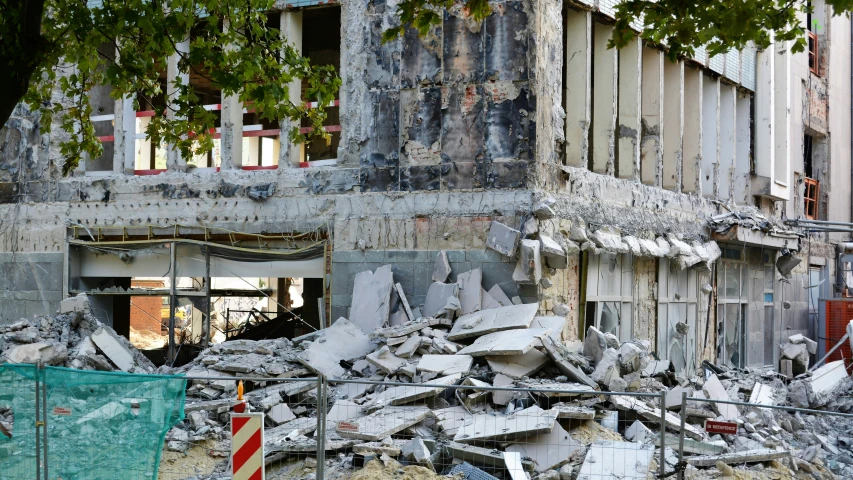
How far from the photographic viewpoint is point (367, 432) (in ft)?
34.3

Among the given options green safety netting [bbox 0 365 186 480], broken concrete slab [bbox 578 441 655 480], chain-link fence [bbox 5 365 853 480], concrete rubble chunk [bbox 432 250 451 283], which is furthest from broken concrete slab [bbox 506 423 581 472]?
concrete rubble chunk [bbox 432 250 451 283]

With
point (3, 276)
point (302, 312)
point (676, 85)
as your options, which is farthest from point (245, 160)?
point (676, 85)

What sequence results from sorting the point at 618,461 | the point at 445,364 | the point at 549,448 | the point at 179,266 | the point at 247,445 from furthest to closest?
the point at 179,266 → the point at 445,364 → the point at 549,448 → the point at 618,461 → the point at 247,445

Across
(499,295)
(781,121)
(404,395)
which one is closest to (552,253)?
(499,295)

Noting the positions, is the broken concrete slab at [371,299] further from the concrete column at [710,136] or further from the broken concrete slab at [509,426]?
the concrete column at [710,136]

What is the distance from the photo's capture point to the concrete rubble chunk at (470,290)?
1430 cm

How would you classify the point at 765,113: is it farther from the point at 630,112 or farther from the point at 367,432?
the point at 367,432

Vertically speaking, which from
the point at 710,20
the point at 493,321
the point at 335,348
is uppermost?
the point at 710,20

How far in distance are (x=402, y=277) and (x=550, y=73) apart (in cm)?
363

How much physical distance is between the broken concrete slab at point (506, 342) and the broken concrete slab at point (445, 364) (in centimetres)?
18

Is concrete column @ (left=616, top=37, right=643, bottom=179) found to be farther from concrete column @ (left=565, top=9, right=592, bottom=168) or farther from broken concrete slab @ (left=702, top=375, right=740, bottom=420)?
broken concrete slab @ (left=702, top=375, right=740, bottom=420)

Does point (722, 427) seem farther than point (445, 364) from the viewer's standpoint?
No

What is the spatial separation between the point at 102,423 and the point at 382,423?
9.69 feet

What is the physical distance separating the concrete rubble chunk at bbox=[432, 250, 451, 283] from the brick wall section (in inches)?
3.9
